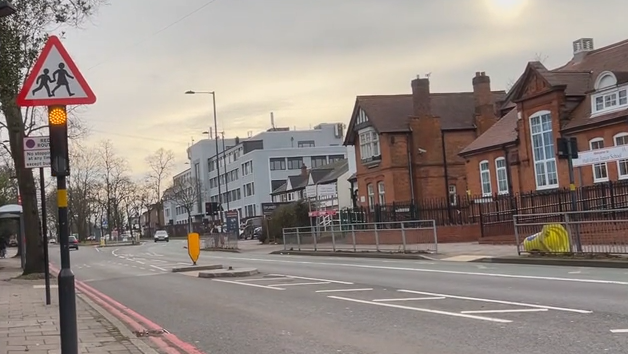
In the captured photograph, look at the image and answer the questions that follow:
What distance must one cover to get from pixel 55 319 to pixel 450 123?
3948 centimetres

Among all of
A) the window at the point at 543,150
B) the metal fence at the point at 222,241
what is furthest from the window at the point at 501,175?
the metal fence at the point at 222,241

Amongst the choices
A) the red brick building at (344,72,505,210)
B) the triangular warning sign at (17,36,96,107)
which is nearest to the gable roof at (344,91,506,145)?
the red brick building at (344,72,505,210)

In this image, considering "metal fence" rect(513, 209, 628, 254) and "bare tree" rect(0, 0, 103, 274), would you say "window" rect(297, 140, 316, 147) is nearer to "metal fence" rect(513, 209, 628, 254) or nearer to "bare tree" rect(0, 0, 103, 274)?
"bare tree" rect(0, 0, 103, 274)

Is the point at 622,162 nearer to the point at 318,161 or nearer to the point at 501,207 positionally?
the point at 501,207

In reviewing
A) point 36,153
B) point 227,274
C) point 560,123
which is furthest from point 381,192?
point 36,153

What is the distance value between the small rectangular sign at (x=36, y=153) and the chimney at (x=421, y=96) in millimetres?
35978

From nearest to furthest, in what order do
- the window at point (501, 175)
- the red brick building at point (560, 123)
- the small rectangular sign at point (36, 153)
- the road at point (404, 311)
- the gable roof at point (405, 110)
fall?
the road at point (404, 311) < the small rectangular sign at point (36, 153) < the red brick building at point (560, 123) < the window at point (501, 175) < the gable roof at point (405, 110)

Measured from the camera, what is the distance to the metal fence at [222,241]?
44597mm

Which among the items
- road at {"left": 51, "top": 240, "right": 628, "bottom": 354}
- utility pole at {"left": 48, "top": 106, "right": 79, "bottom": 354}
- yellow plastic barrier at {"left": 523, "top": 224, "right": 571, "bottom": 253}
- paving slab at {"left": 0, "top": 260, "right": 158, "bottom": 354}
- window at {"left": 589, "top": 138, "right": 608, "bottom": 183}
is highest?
window at {"left": 589, "top": 138, "right": 608, "bottom": 183}

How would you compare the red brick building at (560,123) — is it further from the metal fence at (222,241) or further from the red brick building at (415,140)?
the metal fence at (222,241)

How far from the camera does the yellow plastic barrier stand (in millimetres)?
19203

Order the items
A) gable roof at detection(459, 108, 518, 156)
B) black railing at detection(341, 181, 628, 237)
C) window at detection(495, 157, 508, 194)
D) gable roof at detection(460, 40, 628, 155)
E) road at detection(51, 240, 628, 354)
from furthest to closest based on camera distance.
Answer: window at detection(495, 157, 508, 194), gable roof at detection(459, 108, 518, 156), gable roof at detection(460, 40, 628, 155), black railing at detection(341, 181, 628, 237), road at detection(51, 240, 628, 354)

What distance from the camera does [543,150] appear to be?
110 feet

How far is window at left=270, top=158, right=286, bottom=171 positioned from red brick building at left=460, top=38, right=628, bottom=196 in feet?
203
